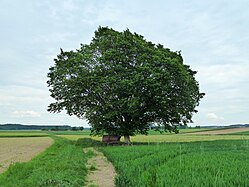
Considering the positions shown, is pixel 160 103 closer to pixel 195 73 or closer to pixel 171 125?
pixel 171 125

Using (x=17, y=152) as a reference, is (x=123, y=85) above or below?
above

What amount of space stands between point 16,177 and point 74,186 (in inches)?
131

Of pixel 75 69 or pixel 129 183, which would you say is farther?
pixel 75 69

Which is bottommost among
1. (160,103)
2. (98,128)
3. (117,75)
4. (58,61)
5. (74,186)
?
(74,186)

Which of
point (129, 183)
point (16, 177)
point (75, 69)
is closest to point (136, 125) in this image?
point (75, 69)

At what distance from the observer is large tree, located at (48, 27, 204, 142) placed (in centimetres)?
3472

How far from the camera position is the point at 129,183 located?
10.5 m

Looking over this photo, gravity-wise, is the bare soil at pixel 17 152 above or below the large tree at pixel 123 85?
below

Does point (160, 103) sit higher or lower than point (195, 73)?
lower

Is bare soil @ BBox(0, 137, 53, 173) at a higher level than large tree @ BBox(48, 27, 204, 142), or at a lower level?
lower

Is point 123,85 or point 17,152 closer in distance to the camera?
point 17,152

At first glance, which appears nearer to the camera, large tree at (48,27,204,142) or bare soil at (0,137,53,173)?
bare soil at (0,137,53,173)

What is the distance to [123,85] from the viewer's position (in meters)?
33.6

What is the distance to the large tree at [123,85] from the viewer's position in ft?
114
